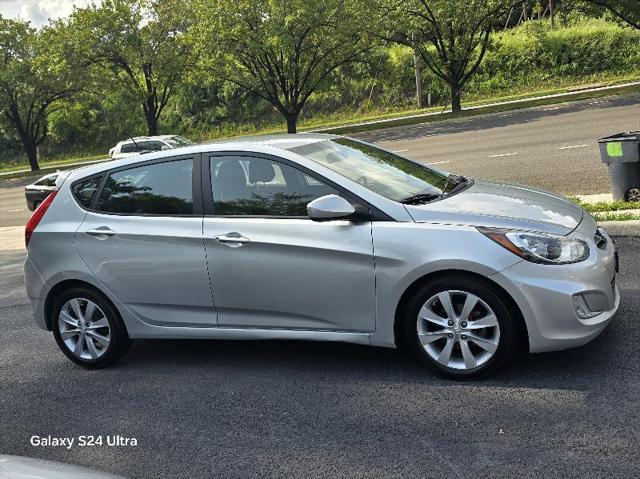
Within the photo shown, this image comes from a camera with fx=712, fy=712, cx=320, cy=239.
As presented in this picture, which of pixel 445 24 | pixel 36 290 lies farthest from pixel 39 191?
pixel 445 24

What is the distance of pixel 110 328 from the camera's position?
530cm

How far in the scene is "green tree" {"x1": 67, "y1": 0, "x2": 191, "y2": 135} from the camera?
3462 cm

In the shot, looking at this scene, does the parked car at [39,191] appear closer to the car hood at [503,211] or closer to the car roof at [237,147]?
the car roof at [237,147]

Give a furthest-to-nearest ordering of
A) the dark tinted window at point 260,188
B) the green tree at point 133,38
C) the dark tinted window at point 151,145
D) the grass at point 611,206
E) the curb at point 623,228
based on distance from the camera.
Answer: the green tree at point 133,38, the dark tinted window at point 151,145, the grass at point 611,206, the curb at point 623,228, the dark tinted window at point 260,188

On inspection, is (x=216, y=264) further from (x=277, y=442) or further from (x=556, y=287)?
(x=556, y=287)

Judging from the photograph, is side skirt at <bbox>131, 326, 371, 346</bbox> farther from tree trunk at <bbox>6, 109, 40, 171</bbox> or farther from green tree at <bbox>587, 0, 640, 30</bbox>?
tree trunk at <bbox>6, 109, 40, 171</bbox>

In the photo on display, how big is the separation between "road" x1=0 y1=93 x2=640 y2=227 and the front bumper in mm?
6998

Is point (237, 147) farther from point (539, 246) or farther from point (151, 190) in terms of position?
point (539, 246)

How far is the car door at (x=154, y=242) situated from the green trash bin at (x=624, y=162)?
5.56 meters

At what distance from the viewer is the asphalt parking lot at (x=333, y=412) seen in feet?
11.5

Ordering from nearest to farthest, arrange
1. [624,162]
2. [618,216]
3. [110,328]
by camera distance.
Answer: [110,328] < [618,216] < [624,162]

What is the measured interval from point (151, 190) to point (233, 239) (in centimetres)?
86

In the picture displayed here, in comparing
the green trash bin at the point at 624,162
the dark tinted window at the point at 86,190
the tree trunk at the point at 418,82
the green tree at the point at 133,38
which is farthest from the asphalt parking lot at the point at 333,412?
the tree trunk at the point at 418,82

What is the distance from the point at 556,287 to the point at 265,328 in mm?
1899
